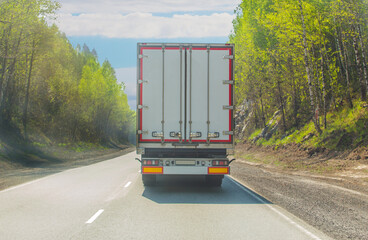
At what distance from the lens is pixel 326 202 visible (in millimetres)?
9922

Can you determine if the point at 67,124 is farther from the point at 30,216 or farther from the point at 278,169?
the point at 30,216

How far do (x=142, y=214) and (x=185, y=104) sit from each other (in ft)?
12.9

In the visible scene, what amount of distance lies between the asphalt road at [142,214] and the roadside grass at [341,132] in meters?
9.53

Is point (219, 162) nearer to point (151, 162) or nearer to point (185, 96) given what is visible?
point (151, 162)

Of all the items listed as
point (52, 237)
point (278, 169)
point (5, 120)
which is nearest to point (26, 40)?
point (5, 120)

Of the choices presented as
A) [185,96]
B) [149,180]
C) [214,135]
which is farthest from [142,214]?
[149,180]

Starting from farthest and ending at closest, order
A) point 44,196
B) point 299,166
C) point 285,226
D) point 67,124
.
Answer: point 67,124 < point 299,166 < point 44,196 < point 285,226

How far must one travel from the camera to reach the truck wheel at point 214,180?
12.9 meters

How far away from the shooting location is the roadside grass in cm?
1952

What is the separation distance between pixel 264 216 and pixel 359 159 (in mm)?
11038

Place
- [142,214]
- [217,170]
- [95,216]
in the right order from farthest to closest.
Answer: [217,170], [142,214], [95,216]

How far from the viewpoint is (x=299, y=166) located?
20.3m

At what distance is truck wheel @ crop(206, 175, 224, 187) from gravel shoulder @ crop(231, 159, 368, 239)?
116cm

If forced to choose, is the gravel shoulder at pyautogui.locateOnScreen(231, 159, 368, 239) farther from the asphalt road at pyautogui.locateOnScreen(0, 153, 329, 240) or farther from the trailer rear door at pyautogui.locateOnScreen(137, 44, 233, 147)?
the trailer rear door at pyautogui.locateOnScreen(137, 44, 233, 147)
